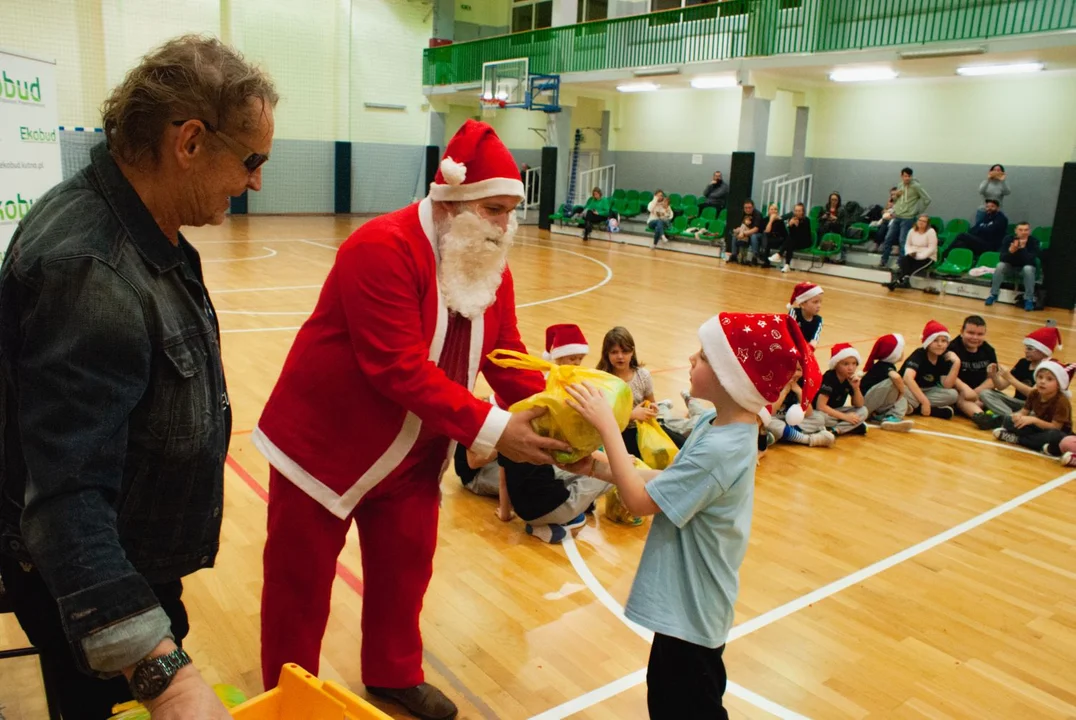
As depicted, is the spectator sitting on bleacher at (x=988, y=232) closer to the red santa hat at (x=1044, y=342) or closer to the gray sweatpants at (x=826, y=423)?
the red santa hat at (x=1044, y=342)

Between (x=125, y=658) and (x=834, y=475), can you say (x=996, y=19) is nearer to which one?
(x=834, y=475)

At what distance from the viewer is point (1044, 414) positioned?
6.34 metres

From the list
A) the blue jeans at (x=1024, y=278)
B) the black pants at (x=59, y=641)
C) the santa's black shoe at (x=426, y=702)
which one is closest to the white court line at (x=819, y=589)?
the santa's black shoe at (x=426, y=702)

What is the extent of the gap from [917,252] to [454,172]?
13329mm

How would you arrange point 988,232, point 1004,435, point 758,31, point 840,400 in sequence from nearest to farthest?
point 1004,435 < point 840,400 < point 988,232 < point 758,31

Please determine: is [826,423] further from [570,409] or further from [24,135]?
[24,135]

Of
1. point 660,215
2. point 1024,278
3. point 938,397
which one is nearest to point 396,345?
point 938,397

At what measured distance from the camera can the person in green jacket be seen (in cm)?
1425

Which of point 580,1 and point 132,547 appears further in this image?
point 580,1

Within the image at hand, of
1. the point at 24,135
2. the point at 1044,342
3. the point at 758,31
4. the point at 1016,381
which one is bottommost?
the point at 1016,381

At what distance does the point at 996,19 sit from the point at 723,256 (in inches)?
Result: 249

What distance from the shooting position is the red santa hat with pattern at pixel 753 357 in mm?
2205

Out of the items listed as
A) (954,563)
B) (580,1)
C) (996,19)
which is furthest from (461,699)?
(580,1)

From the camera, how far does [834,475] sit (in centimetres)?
552
